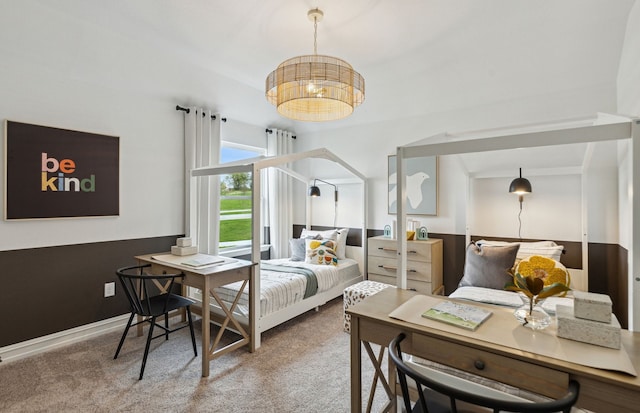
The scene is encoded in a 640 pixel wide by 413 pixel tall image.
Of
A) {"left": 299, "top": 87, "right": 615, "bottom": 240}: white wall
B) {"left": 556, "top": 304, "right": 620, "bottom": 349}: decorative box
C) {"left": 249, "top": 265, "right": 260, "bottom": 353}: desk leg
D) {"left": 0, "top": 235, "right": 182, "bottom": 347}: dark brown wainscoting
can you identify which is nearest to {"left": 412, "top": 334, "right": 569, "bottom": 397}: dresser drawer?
{"left": 556, "top": 304, "right": 620, "bottom": 349}: decorative box

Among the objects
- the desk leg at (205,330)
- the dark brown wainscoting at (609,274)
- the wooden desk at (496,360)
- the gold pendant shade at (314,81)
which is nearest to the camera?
the wooden desk at (496,360)

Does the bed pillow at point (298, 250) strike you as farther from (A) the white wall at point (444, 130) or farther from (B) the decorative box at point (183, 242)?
(B) the decorative box at point (183, 242)

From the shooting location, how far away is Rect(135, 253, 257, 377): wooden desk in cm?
240

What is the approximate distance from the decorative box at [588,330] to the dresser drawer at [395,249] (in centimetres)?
240

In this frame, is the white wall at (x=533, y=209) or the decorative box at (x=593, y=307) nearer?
the decorative box at (x=593, y=307)

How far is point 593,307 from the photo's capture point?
1.17 metres

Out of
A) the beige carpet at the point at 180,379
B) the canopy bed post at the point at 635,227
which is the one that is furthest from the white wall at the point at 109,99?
the canopy bed post at the point at 635,227

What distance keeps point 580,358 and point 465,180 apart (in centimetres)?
294

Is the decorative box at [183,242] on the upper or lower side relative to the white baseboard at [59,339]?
upper

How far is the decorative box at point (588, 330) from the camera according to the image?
1.14 m

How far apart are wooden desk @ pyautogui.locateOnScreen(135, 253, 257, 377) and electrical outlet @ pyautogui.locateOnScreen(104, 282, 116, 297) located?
472 mm

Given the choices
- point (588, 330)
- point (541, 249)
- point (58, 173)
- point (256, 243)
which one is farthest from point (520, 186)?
point (58, 173)

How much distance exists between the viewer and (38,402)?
2.05 metres

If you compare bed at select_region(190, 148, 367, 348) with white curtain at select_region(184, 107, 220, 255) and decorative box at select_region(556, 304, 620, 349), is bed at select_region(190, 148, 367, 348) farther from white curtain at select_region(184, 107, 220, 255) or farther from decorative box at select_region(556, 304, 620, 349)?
decorative box at select_region(556, 304, 620, 349)
